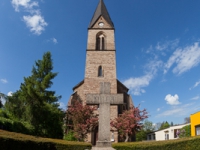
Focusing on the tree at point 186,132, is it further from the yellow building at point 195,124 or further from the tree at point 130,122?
the tree at point 130,122

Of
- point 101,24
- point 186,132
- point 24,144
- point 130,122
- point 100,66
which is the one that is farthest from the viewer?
point 101,24

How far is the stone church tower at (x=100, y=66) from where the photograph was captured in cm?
2652

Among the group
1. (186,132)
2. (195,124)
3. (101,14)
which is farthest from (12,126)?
(101,14)

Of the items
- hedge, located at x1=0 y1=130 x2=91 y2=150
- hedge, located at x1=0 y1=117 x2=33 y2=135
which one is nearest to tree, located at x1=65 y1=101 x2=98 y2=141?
hedge, located at x1=0 y1=117 x2=33 y2=135

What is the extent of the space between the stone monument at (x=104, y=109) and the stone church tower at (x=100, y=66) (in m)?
14.4

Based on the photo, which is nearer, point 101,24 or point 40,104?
point 40,104

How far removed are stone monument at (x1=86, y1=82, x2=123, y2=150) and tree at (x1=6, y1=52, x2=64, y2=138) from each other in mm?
12423

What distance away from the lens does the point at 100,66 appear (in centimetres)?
2808

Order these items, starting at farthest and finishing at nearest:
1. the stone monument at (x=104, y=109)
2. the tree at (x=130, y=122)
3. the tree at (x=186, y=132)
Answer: the tree at (x=186, y=132)
the tree at (x=130, y=122)
the stone monument at (x=104, y=109)

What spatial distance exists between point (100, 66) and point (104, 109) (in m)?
17.9

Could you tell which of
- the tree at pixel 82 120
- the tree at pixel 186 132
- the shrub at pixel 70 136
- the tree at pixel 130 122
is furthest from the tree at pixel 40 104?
the tree at pixel 186 132

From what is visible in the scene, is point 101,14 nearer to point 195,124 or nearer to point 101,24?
point 101,24

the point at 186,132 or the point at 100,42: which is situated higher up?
the point at 100,42

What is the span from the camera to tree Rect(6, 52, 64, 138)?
21.9m
